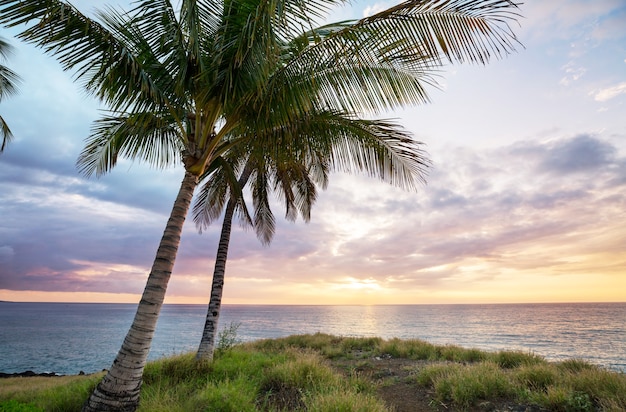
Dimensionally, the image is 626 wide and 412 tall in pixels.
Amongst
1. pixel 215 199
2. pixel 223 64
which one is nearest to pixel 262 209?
pixel 215 199

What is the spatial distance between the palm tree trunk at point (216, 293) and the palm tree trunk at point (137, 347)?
360cm

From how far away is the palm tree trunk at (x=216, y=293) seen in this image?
8555 millimetres

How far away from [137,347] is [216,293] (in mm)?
4639

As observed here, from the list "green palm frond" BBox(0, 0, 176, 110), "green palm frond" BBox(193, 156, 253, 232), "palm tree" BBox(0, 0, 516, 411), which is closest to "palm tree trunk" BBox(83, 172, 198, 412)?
"palm tree" BBox(0, 0, 516, 411)

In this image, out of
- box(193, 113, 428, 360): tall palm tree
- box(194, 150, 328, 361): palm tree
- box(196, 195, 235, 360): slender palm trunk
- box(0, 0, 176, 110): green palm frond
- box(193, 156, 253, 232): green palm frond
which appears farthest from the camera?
box(193, 156, 253, 232): green palm frond

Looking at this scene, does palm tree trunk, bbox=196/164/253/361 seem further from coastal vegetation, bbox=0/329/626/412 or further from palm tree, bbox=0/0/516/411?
palm tree, bbox=0/0/516/411

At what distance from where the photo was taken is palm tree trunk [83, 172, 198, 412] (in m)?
4.37

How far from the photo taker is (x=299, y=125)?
645cm

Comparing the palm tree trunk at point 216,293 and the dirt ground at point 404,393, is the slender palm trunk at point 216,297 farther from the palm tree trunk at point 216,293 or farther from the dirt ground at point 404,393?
the dirt ground at point 404,393

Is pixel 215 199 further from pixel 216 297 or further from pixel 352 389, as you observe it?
Result: pixel 352 389

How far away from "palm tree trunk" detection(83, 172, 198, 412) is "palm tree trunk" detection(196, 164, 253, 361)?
11.8ft

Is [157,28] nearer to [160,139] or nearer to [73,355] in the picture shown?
[160,139]

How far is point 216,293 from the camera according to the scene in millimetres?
9188

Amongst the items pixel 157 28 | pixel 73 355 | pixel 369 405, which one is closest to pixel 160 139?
pixel 157 28
